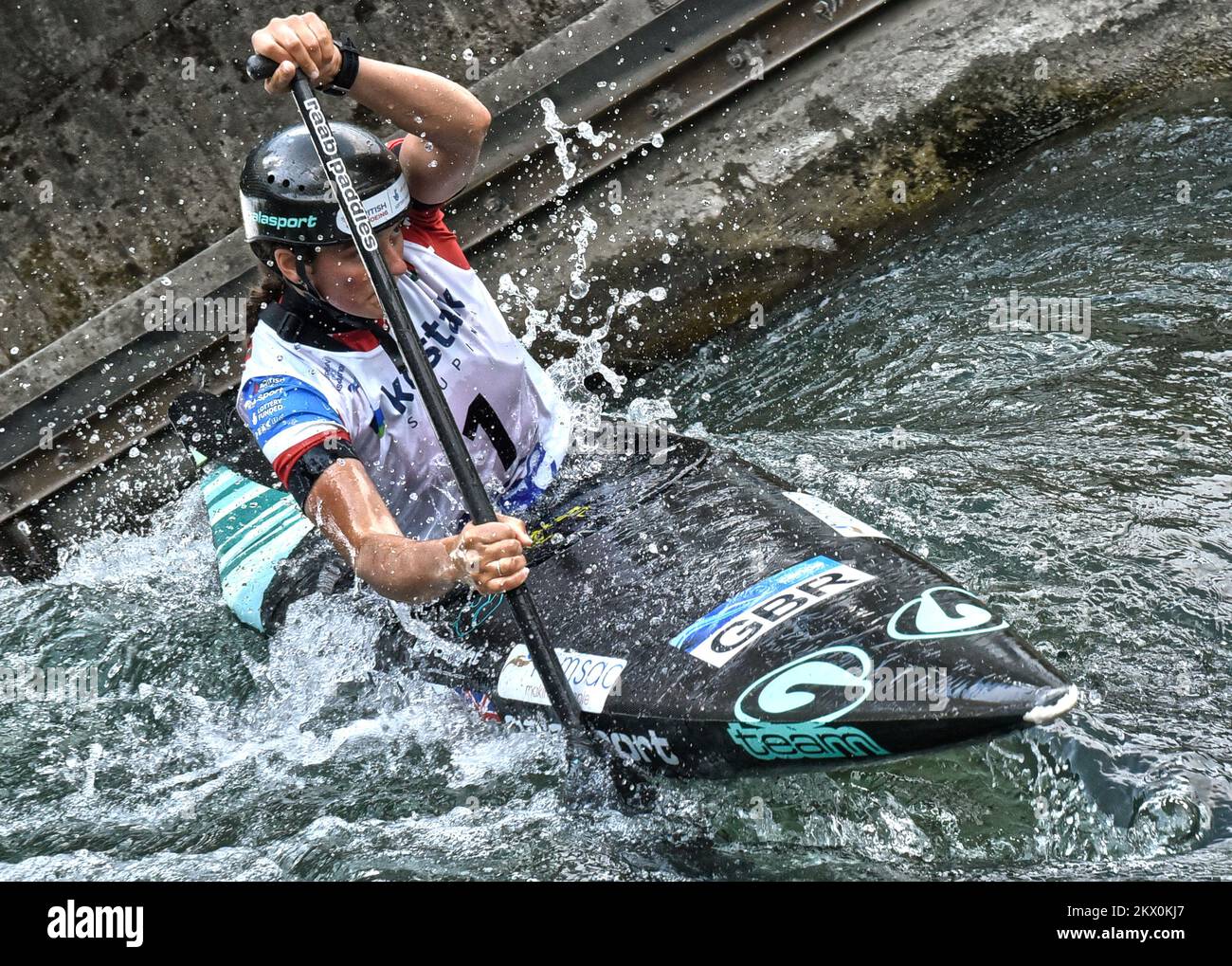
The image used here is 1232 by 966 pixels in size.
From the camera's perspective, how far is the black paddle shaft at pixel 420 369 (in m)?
3.14

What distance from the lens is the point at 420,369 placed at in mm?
3189

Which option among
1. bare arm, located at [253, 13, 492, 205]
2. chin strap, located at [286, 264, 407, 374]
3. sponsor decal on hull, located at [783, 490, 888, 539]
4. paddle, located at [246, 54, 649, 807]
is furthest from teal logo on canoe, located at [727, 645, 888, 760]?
bare arm, located at [253, 13, 492, 205]

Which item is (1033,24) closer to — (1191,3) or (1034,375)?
(1191,3)

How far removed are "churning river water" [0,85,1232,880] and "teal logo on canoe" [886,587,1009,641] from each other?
1.43ft

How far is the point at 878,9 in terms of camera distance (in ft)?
20.1

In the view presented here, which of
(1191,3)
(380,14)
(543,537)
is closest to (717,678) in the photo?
(543,537)

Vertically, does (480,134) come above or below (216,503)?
above

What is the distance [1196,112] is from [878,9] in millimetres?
1647

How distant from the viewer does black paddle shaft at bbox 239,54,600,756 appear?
314cm

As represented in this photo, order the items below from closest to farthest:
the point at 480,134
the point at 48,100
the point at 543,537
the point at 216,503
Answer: the point at 480,134 < the point at 543,537 < the point at 216,503 < the point at 48,100

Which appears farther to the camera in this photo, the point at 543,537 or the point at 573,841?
the point at 543,537
